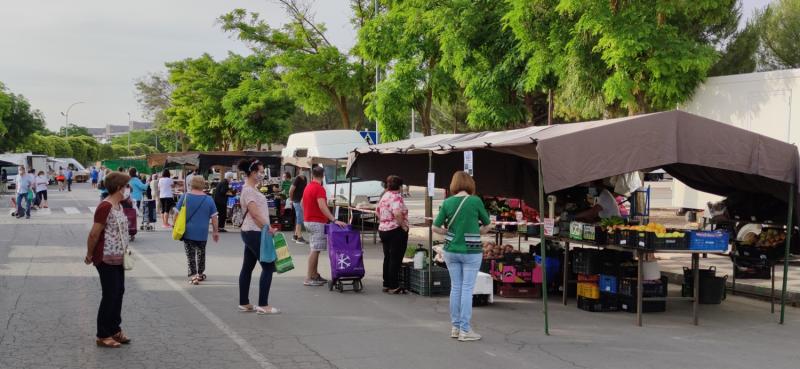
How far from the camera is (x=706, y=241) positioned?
970 cm

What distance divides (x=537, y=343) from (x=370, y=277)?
5399 millimetres

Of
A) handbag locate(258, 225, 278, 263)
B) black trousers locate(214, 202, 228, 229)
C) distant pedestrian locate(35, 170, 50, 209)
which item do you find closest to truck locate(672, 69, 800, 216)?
black trousers locate(214, 202, 228, 229)

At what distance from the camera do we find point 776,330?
9492 millimetres

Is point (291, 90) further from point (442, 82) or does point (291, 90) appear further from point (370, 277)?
point (370, 277)

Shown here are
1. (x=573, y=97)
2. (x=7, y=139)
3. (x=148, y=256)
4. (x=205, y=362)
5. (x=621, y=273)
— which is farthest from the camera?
(x=7, y=139)

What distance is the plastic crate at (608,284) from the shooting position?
10.4m

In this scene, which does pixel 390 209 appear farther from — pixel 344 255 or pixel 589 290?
pixel 589 290

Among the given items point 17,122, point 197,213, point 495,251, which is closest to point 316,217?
point 197,213

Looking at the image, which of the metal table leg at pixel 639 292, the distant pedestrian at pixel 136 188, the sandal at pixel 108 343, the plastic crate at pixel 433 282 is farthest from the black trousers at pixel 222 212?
the metal table leg at pixel 639 292

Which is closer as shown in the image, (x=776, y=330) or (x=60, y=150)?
(x=776, y=330)

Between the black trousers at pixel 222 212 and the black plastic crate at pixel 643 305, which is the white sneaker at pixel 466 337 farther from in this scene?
the black trousers at pixel 222 212

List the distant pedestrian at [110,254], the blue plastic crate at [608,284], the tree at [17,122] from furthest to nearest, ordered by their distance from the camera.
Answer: the tree at [17,122]
the blue plastic crate at [608,284]
the distant pedestrian at [110,254]

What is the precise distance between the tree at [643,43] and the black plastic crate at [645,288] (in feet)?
23.9

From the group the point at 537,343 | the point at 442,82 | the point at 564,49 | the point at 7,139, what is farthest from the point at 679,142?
the point at 7,139
